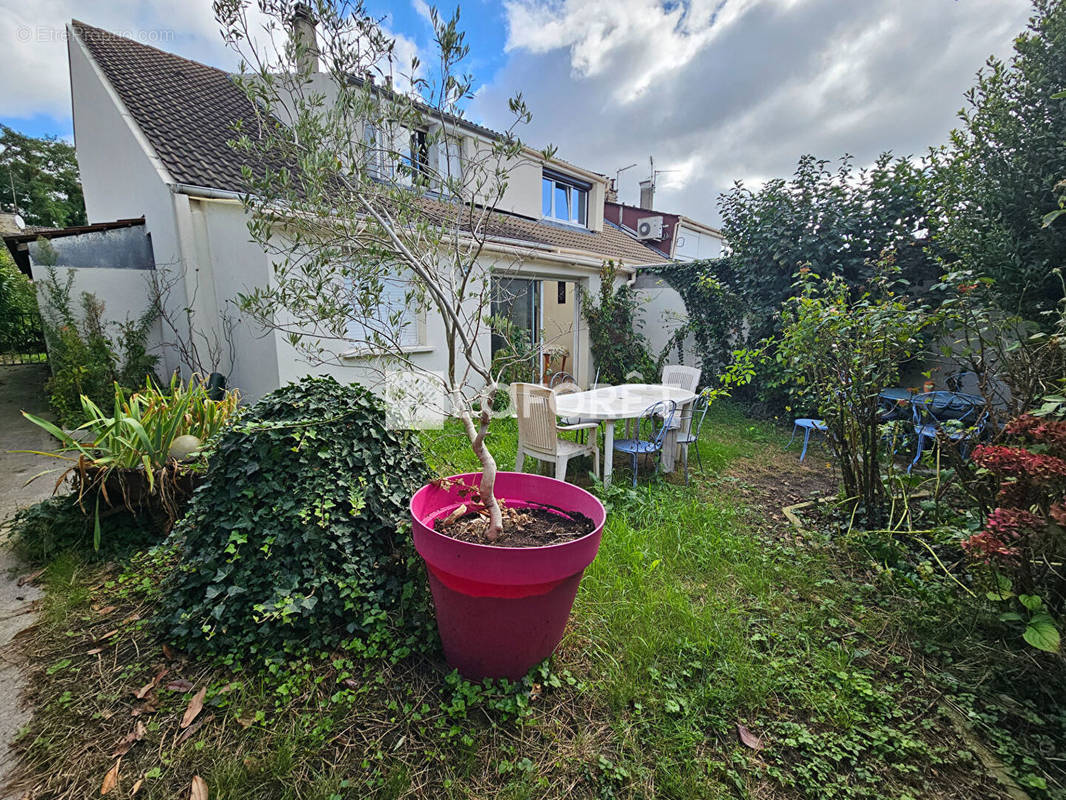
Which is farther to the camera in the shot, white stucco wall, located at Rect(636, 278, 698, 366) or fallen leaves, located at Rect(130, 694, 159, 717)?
→ white stucco wall, located at Rect(636, 278, 698, 366)

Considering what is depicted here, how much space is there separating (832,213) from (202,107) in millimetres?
10680

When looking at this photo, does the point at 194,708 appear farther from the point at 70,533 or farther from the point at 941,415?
the point at 941,415

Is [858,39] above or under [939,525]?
above

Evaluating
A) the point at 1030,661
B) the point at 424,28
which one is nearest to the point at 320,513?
the point at 424,28

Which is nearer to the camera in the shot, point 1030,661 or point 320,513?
point 1030,661

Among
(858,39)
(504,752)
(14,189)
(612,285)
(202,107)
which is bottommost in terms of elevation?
(504,752)

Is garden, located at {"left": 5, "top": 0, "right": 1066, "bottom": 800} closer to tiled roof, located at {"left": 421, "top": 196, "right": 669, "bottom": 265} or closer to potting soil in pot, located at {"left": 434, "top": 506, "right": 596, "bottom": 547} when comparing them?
potting soil in pot, located at {"left": 434, "top": 506, "right": 596, "bottom": 547}

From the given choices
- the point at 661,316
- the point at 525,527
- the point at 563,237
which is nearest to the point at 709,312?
the point at 661,316

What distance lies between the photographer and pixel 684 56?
6.12 meters

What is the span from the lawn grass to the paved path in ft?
0.30

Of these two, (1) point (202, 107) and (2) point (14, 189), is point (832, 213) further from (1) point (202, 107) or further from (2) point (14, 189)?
(2) point (14, 189)

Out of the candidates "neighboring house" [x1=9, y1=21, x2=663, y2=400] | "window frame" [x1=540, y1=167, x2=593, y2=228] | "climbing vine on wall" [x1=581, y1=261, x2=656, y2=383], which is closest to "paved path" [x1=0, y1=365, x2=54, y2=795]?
"neighboring house" [x1=9, y1=21, x2=663, y2=400]

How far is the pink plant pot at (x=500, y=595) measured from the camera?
5.40 ft

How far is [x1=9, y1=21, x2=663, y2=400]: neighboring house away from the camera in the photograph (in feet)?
16.9
